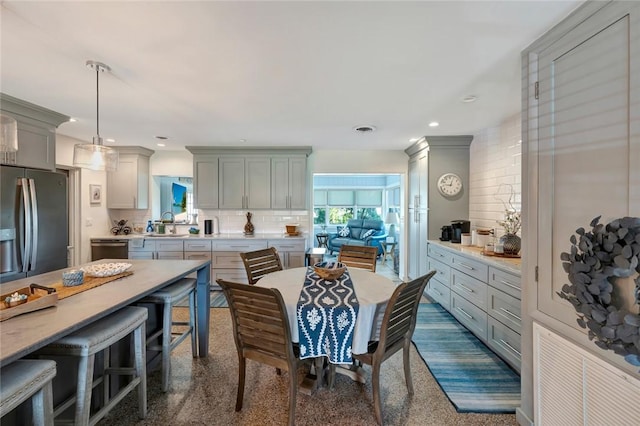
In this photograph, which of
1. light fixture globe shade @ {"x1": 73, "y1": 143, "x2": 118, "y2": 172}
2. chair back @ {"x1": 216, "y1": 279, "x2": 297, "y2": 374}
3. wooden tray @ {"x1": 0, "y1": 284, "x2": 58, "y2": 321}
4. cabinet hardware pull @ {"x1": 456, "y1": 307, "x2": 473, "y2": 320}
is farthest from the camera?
cabinet hardware pull @ {"x1": 456, "y1": 307, "x2": 473, "y2": 320}

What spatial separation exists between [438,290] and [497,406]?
1.98 metres

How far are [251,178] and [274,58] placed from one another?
301 cm

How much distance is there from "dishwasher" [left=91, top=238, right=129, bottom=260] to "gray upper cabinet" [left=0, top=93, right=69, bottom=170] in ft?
5.64

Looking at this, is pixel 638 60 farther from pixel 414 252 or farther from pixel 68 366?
pixel 414 252

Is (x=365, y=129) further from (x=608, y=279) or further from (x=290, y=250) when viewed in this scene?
(x=608, y=279)

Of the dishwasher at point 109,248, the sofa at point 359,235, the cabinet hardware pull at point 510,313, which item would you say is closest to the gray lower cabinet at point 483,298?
the cabinet hardware pull at point 510,313

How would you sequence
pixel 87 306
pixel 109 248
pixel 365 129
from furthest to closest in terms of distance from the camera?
1. pixel 109 248
2. pixel 365 129
3. pixel 87 306

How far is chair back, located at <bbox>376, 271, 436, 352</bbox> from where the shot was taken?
5.40 ft

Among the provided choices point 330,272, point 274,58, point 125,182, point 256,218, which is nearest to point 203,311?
point 330,272

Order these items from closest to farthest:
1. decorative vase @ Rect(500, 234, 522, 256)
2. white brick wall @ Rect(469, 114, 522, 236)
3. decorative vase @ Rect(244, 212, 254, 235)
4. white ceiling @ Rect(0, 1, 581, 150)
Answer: white ceiling @ Rect(0, 1, 581, 150) → decorative vase @ Rect(500, 234, 522, 256) → white brick wall @ Rect(469, 114, 522, 236) → decorative vase @ Rect(244, 212, 254, 235)

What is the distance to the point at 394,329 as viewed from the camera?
5.82 feet

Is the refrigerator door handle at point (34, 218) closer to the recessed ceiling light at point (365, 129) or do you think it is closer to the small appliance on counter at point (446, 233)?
the recessed ceiling light at point (365, 129)

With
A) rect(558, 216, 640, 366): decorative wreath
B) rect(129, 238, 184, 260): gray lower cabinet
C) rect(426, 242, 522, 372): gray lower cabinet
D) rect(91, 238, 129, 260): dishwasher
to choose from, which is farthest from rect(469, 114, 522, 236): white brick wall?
rect(91, 238, 129, 260): dishwasher

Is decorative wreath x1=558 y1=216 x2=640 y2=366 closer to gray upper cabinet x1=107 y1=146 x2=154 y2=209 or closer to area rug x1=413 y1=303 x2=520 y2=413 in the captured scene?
area rug x1=413 y1=303 x2=520 y2=413
